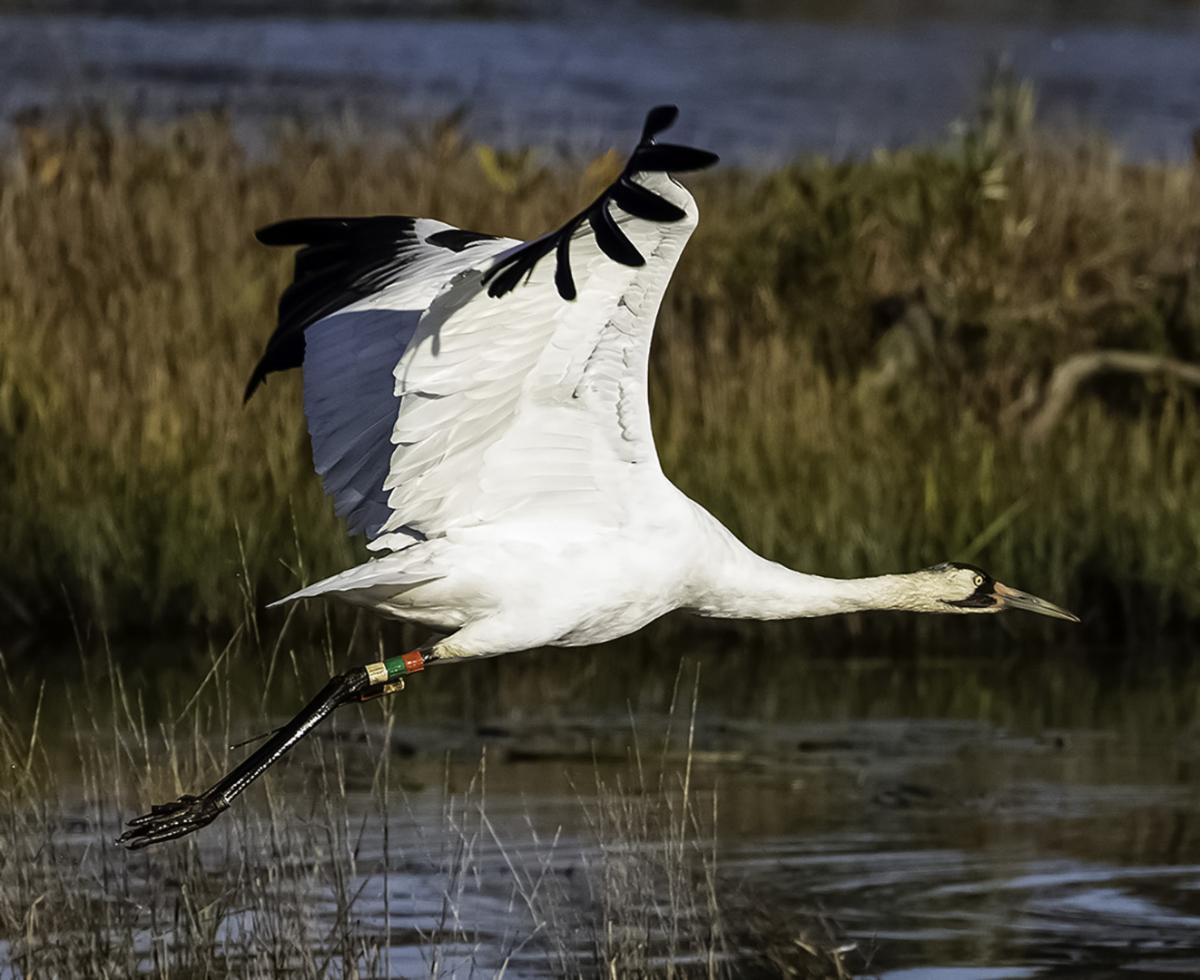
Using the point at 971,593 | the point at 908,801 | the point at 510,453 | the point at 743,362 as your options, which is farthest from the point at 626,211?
the point at 743,362

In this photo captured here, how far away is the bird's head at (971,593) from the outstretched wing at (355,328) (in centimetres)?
151

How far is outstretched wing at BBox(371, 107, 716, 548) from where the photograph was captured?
5340 millimetres

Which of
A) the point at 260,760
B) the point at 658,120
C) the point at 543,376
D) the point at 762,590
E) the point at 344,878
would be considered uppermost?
the point at 658,120

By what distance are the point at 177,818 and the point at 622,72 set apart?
21.7 meters

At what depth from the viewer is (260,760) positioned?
6.21 m

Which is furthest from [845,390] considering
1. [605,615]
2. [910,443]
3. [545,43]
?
[545,43]

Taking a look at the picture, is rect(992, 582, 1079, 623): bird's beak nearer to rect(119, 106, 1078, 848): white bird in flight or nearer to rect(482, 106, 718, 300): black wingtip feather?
rect(119, 106, 1078, 848): white bird in flight

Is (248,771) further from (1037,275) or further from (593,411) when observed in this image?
(1037,275)

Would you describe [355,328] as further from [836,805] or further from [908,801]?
[908,801]

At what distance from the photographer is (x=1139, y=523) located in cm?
1023

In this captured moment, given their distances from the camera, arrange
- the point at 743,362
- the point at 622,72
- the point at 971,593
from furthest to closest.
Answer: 1. the point at 622,72
2. the point at 743,362
3. the point at 971,593

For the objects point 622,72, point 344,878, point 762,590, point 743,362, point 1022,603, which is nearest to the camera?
point 344,878

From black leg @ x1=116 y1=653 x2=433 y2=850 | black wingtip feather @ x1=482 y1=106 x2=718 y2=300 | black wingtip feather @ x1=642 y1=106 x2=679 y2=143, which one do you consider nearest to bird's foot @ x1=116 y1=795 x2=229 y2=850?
black leg @ x1=116 y1=653 x2=433 y2=850

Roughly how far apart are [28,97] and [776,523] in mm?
14637
